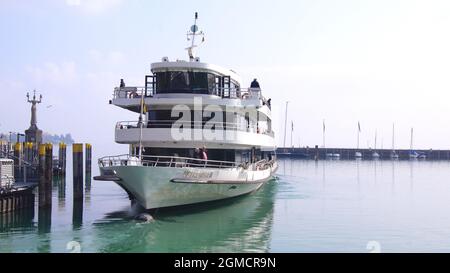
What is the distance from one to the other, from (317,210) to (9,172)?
1449 cm

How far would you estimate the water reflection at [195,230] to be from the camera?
50.2ft

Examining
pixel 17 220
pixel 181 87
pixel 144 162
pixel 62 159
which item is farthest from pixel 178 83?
pixel 62 159

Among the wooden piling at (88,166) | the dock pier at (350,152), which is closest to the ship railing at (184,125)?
the wooden piling at (88,166)

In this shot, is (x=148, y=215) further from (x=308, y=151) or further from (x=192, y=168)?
(x=308, y=151)

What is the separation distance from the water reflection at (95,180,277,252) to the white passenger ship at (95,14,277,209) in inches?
26.2

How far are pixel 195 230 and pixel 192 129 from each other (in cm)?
518

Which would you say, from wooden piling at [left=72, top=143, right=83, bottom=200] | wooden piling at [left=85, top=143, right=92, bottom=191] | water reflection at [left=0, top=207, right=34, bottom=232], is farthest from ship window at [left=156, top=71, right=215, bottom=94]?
wooden piling at [left=85, top=143, right=92, bottom=191]

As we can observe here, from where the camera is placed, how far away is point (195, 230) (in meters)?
17.5

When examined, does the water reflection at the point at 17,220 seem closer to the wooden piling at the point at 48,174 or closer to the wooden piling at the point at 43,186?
the wooden piling at the point at 43,186

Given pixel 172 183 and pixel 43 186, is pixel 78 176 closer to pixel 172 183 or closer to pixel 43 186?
pixel 43 186

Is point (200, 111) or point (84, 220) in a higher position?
point (200, 111)

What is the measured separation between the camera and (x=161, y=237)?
16203mm

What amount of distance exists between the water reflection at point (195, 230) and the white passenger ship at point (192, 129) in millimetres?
664
